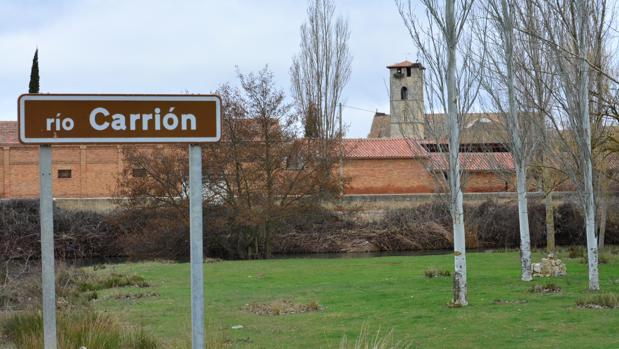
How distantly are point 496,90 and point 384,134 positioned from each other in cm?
6659

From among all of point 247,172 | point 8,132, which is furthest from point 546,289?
point 8,132

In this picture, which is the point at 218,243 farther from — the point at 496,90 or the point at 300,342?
the point at 300,342

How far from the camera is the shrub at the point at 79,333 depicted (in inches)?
295

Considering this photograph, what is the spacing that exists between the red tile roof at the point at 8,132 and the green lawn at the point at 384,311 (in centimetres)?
3177

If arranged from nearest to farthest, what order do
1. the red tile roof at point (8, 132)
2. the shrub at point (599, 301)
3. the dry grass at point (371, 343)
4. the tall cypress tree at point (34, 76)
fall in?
the dry grass at point (371, 343) < the shrub at point (599, 301) < the tall cypress tree at point (34, 76) < the red tile roof at point (8, 132)

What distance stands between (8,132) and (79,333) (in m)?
46.8

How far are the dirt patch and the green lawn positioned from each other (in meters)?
0.27

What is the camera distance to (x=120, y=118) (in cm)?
518

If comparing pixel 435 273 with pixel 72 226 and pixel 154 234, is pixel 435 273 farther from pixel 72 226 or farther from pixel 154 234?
pixel 72 226

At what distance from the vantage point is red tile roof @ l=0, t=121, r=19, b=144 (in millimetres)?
49375

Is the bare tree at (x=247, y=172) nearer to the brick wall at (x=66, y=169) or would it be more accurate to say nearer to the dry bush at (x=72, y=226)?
the dry bush at (x=72, y=226)

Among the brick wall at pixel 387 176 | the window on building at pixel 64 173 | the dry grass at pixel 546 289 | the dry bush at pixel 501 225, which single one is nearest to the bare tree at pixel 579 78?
the dry grass at pixel 546 289

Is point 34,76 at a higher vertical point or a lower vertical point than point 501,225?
higher

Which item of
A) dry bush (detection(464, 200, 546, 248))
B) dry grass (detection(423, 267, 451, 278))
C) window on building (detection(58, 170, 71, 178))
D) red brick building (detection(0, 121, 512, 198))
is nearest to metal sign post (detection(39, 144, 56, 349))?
dry grass (detection(423, 267, 451, 278))
